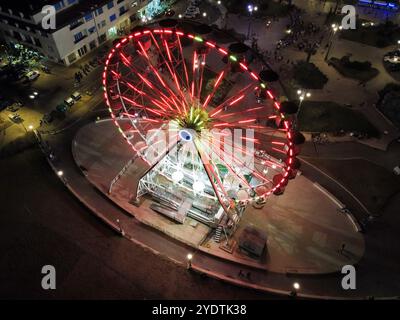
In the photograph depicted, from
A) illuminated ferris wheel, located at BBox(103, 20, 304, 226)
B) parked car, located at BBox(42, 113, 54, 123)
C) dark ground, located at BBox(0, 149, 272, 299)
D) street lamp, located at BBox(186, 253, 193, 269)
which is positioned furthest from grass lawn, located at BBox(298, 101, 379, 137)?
parked car, located at BBox(42, 113, 54, 123)

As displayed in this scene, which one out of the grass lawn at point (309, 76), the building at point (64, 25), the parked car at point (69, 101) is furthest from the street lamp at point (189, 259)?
the building at point (64, 25)

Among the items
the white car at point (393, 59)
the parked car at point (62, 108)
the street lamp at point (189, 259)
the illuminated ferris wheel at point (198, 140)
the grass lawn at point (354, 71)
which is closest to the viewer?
the illuminated ferris wheel at point (198, 140)

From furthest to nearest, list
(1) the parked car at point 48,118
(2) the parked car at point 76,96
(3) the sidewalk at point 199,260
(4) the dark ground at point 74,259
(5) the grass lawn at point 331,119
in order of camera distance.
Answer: (2) the parked car at point 76,96
(1) the parked car at point 48,118
(5) the grass lawn at point 331,119
(3) the sidewalk at point 199,260
(4) the dark ground at point 74,259

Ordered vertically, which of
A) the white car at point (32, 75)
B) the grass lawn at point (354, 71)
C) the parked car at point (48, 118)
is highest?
the white car at point (32, 75)

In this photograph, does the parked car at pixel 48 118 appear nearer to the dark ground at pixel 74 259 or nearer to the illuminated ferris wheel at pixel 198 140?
the dark ground at pixel 74 259

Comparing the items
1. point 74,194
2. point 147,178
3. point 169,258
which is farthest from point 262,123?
point 74,194

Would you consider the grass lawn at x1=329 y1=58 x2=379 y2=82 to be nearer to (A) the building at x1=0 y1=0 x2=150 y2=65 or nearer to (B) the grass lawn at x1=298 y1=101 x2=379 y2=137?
(B) the grass lawn at x1=298 y1=101 x2=379 y2=137
